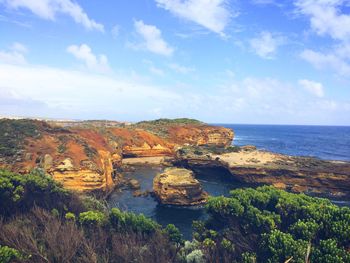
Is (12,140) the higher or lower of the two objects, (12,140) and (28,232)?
the higher

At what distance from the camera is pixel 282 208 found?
78.9 ft

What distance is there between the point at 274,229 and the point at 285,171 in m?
42.2

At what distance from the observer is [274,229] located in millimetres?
21453

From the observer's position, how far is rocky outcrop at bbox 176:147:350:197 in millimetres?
58094

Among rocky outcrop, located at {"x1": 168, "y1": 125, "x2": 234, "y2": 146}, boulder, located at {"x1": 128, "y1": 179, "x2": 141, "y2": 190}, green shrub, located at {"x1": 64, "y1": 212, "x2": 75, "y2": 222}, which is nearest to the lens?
green shrub, located at {"x1": 64, "y1": 212, "x2": 75, "y2": 222}

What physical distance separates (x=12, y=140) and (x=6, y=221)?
97.9ft

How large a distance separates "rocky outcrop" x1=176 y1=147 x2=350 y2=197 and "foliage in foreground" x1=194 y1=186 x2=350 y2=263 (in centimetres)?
3475

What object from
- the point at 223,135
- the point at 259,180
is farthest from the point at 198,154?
the point at 223,135

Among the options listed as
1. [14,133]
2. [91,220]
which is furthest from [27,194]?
[14,133]

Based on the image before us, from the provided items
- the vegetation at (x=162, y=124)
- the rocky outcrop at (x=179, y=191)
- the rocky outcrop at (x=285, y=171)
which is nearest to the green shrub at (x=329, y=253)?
the rocky outcrop at (x=179, y=191)

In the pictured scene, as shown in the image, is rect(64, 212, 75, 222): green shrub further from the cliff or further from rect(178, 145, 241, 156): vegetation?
rect(178, 145, 241, 156): vegetation

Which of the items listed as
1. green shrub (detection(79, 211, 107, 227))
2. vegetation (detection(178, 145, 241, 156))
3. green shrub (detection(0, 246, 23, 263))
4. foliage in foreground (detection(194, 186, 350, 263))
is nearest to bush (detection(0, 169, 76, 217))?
green shrub (detection(79, 211, 107, 227))

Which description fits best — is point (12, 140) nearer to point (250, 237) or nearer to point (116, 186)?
point (116, 186)

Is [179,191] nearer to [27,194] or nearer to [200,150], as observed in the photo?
[27,194]
